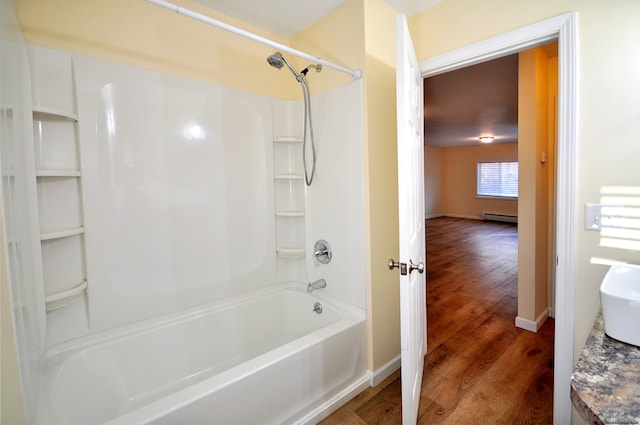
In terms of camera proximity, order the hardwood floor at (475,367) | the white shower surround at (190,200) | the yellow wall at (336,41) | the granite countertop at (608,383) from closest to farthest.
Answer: the granite countertop at (608,383), the white shower surround at (190,200), the hardwood floor at (475,367), the yellow wall at (336,41)

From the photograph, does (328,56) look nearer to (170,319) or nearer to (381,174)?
(381,174)

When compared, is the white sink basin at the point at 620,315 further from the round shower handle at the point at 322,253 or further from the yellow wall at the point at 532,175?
the yellow wall at the point at 532,175

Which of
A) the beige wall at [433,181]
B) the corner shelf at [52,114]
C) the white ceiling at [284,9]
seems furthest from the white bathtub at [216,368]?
the beige wall at [433,181]

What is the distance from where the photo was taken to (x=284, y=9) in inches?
74.7

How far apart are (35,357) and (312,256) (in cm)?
154

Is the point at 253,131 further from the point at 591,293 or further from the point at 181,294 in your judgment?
the point at 591,293

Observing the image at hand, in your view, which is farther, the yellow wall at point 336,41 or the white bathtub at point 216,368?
the yellow wall at point 336,41

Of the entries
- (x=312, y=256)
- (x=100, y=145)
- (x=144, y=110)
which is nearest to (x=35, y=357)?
(x=100, y=145)

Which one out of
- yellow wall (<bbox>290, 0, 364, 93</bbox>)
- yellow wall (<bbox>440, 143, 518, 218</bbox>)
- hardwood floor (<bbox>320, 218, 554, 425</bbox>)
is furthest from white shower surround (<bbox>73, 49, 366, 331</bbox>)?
yellow wall (<bbox>440, 143, 518, 218</bbox>)

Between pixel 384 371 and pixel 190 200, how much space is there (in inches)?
65.7

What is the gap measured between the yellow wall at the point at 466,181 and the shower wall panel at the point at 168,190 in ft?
27.3

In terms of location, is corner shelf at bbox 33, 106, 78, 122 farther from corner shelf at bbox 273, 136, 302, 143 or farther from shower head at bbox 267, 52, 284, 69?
corner shelf at bbox 273, 136, 302, 143

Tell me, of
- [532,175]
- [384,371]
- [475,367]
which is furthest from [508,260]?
[384,371]

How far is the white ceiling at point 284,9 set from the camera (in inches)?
71.6
